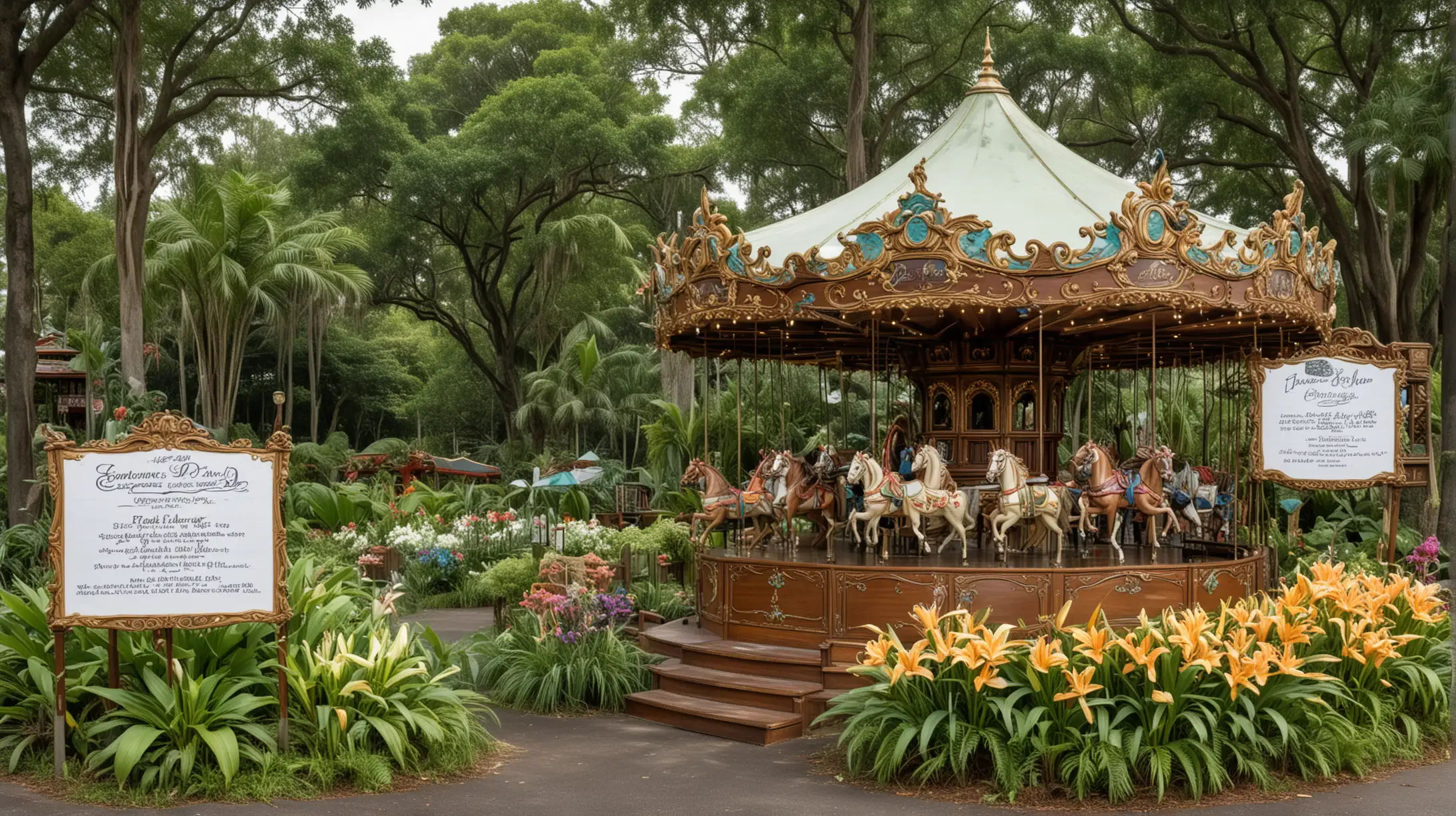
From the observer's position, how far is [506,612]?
1316 centimetres

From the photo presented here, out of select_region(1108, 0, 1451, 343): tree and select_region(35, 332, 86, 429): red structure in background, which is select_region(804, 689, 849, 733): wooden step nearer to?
select_region(1108, 0, 1451, 343): tree

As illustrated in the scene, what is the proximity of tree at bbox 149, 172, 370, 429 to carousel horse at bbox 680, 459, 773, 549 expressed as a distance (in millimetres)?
17891

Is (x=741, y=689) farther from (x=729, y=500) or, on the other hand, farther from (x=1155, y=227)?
(x=1155, y=227)

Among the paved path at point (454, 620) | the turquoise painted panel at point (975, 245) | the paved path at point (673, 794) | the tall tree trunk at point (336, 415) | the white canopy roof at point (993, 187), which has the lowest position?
the paved path at point (673, 794)

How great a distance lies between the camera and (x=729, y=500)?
13.3 metres

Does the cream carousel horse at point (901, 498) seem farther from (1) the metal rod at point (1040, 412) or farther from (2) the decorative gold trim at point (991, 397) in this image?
(2) the decorative gold trim at point (991, 397)

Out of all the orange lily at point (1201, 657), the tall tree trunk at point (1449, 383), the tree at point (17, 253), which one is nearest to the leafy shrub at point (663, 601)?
the orange lily at point (1201, 657)

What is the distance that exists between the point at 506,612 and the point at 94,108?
781 inches

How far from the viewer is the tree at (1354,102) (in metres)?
19.8

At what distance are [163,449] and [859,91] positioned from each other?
17.8 meters

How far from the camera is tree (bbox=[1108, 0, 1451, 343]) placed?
19.8 metres

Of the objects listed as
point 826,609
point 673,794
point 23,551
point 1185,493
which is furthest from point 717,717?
point 23,551

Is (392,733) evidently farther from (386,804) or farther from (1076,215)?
(1076,215)

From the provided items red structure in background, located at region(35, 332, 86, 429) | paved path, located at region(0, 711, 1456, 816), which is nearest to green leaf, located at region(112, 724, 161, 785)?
paved path, located at region(0, 711, 1456, 816)
